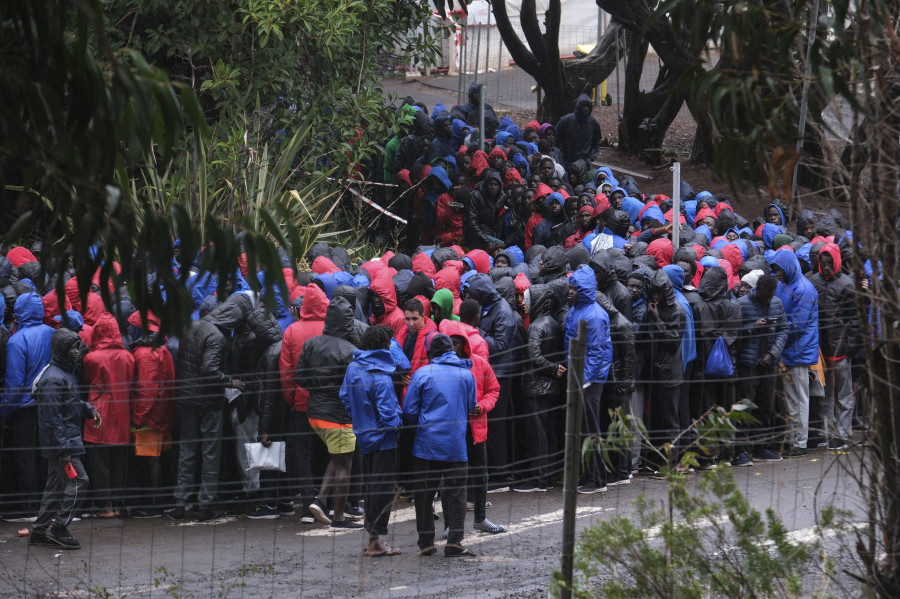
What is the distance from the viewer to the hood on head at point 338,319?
8422 mm

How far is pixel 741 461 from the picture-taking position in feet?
32.8

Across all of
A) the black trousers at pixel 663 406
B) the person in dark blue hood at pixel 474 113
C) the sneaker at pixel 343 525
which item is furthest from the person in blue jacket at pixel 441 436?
the person in dark blue hood at pixel 474 113

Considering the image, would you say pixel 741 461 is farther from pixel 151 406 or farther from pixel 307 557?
pixel 151 406

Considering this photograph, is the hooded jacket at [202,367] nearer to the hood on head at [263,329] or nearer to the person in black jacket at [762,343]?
the hood on head at [263,329]

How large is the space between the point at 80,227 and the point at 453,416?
14.2 feet

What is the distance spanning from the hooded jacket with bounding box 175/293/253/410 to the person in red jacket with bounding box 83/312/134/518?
1.30ft

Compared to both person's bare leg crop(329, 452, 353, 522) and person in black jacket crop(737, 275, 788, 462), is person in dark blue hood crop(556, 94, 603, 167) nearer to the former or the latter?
person in black jacket crop(737, 275, 788, 462)

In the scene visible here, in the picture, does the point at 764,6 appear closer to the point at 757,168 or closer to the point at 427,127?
the point at 757,168

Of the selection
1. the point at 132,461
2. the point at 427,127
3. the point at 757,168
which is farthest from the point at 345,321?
the point at 427,127

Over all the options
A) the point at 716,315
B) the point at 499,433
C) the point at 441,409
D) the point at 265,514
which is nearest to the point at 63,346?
the point at 265,514

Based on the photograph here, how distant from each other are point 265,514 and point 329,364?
142 cm

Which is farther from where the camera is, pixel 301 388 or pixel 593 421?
pixel 593 421

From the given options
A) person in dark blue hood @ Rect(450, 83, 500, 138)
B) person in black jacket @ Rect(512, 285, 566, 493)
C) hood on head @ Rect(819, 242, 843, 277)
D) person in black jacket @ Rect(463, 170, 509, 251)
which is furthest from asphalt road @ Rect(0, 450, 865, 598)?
person in dark blue hood @ Rect(450, 83, 500, 138)

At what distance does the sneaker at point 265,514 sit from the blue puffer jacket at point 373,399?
138cm
